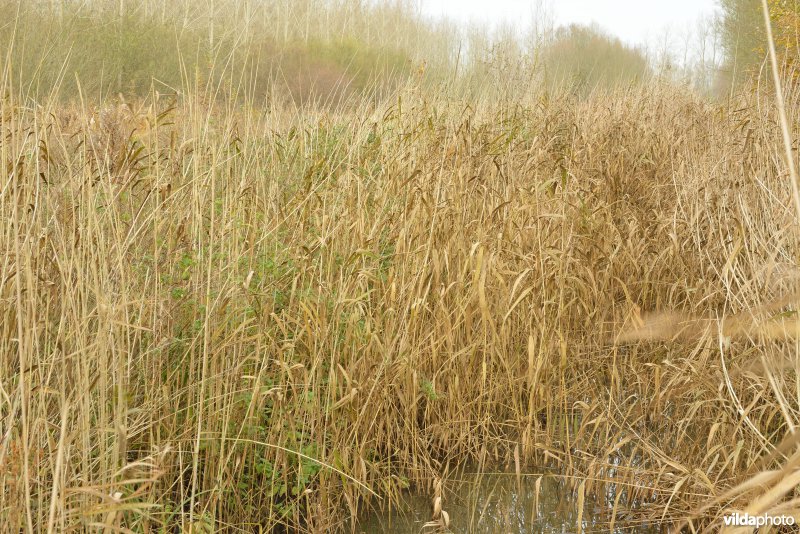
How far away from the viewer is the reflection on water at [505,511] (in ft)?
7.09

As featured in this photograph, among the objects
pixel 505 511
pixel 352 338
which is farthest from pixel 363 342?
pixel 505 511

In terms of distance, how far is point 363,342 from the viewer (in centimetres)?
237

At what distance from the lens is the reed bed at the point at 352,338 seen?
173 centimetres

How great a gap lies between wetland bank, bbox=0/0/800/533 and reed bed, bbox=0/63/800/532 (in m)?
0.02

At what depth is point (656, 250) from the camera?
3404mm

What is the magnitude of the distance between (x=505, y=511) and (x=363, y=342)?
2.38ft

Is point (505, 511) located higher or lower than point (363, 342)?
lower

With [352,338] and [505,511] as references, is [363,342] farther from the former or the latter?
[505,511]

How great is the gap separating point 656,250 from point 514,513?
1.69 m

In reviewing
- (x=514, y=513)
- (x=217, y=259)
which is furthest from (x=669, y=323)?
(x=217, y=259)

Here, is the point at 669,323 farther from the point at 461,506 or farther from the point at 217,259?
the point at 217,259

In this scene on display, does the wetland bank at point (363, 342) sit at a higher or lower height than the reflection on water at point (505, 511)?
higher

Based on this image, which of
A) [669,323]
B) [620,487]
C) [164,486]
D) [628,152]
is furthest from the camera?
[628,152]

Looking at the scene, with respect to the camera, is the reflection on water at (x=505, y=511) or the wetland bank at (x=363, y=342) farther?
the reflection on water at (x=505, y=511)
